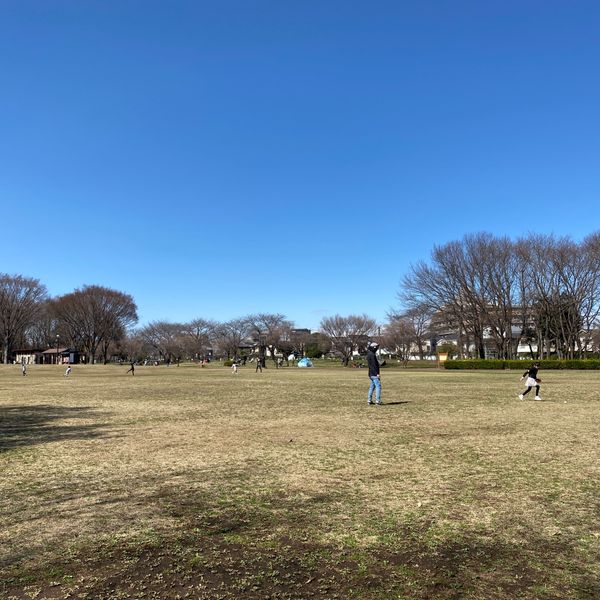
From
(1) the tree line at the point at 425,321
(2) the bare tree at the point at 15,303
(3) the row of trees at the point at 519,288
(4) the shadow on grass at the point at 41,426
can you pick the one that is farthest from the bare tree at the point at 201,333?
(4) the shadow on grass at the point at 41,426

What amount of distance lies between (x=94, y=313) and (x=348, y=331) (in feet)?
131

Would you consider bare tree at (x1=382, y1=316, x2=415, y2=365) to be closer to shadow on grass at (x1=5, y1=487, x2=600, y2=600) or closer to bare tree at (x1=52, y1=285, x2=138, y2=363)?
bare tree at (x1=52, y1=285, x2=138, y2=363)

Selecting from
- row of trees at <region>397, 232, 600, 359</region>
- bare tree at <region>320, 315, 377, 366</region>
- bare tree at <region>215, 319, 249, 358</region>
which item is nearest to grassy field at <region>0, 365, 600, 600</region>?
row of trees at <region>397, 232, 600, 359</region>

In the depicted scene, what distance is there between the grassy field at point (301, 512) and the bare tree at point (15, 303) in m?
76.2

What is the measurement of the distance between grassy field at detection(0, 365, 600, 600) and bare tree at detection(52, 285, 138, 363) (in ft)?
238

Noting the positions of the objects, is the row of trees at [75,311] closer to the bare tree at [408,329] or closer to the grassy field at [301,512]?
the bare tree at [408,329]

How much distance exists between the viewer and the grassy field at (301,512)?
10.7 feet

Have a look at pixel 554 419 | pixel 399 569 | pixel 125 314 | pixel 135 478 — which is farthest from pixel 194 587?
pixel 125 314

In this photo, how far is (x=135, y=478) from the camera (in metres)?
5.90

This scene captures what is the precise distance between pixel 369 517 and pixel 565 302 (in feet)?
177

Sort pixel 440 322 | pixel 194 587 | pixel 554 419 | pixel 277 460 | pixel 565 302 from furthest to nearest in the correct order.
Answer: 1. pixel 440 322
2. pixel 565 302
3. pixel 554 419
4. pixel 277 460
5. pixel 194 587

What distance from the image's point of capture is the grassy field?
3252mm

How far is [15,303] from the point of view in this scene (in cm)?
7600

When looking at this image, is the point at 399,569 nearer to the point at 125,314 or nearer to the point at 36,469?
the point at 36,469
